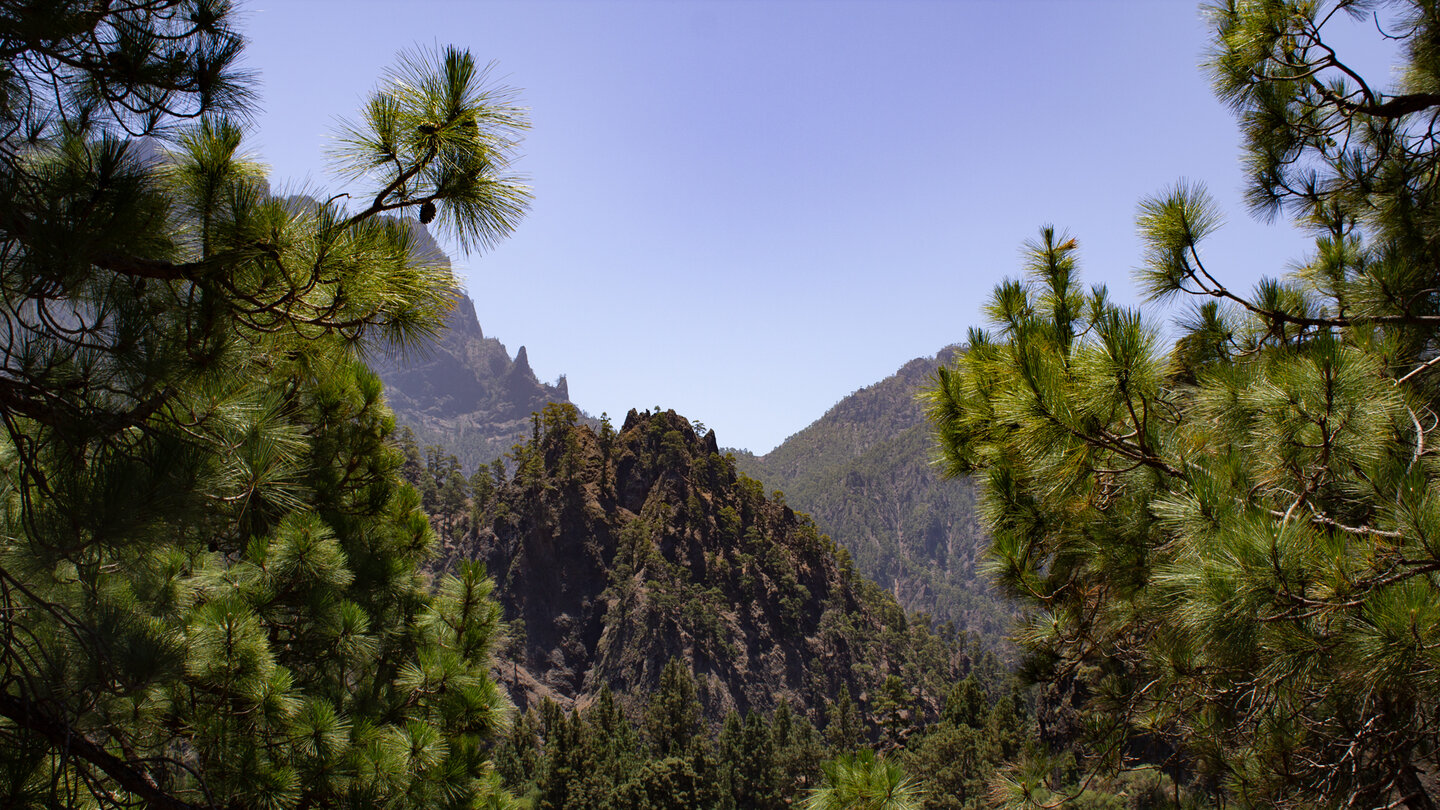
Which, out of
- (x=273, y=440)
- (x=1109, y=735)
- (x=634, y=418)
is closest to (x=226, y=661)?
(x=273, y=440)

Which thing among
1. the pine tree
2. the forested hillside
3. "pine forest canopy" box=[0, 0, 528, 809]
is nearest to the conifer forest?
"pine forest canopy" box=[0, 0, 528, 809]

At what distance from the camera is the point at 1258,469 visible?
2566 millimetres

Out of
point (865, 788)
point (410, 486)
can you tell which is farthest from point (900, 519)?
point (865, 788)

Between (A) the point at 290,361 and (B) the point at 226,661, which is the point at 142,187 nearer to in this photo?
(A) the point at 290,361

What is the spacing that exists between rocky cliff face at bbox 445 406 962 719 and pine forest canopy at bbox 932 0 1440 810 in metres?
46.6

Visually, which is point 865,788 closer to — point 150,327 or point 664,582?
point 150,327

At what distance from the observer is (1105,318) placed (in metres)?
2.73

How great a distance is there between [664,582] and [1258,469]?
50203 mm

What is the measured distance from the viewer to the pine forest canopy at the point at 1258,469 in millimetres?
1924

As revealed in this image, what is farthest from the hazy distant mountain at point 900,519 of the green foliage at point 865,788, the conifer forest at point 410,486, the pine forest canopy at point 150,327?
the pine forest canopy at point 150,327

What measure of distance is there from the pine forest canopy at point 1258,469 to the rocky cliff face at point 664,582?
46.6 meters

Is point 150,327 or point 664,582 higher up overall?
point 150,327

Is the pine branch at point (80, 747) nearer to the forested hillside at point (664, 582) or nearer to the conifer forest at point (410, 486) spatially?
the conifer forest at point (410, 486)

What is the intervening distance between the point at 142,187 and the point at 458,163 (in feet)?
2.74
